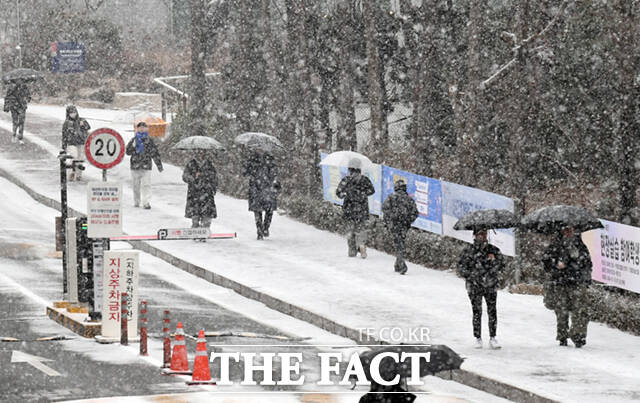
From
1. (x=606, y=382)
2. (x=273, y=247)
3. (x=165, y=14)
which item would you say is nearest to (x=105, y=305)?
(x=606, y=382)

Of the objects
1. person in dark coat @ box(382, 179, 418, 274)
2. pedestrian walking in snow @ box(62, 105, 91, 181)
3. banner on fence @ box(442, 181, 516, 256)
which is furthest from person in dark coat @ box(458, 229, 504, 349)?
pedestrian walking in snow @ box(62, 105, 91, 181)

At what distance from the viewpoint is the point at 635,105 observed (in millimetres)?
19266

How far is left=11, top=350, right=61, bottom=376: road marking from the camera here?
14.5m

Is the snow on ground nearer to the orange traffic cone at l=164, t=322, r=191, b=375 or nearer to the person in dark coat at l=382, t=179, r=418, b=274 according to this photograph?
the orange traffic cone at l=164, t=322, r=191, b=375

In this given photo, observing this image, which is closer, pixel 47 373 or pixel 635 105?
pixel 47 373

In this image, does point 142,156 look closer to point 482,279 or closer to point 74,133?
point 74,133

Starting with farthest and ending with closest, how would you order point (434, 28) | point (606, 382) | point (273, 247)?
point (434, 28) → point (273, 247) → point (606, 382)

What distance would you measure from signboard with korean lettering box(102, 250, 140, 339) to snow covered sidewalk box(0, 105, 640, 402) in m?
2.57

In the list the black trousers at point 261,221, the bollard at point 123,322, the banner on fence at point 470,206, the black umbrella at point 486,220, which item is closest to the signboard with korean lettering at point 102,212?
the bollard at point 123,322

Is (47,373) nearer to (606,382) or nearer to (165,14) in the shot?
(606,382)

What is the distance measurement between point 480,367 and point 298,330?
375 centimetres

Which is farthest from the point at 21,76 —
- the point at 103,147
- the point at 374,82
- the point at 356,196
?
the point at 103,147

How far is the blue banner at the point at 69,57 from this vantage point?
49188mm

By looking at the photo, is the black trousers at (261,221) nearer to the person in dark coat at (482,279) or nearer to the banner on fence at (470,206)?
the banner on fence at (470,206)
